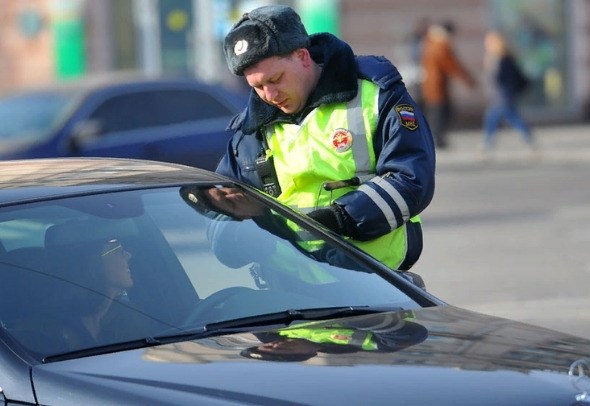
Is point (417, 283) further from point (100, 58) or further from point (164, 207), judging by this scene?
point (100, 58)

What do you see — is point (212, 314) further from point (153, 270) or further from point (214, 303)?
point (153, 270)

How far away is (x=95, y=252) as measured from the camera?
4.29 metres

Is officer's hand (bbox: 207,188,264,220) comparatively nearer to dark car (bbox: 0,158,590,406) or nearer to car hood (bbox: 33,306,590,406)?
dark car (bbox: 0,158,590,406)

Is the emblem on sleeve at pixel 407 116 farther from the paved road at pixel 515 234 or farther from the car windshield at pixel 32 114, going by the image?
the car windshield at pixel 32 114

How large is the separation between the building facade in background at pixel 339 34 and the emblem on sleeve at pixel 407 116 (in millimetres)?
19815

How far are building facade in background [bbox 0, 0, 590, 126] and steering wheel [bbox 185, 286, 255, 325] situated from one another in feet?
67.0

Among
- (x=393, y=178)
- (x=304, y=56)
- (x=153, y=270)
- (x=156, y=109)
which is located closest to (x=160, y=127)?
(x=156, y=109)

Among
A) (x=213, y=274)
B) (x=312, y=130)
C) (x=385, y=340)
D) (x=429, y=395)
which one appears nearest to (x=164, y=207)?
(x=213, y=274)

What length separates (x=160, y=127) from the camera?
43.9 feet

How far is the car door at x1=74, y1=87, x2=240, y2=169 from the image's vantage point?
1306 cm

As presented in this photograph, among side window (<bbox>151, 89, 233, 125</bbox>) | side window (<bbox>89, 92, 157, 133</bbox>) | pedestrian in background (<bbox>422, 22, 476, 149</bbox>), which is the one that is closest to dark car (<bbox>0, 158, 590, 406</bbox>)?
side window (<bbox>89, 92, 157, 133</bbox>)

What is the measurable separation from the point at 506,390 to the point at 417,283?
1.34m

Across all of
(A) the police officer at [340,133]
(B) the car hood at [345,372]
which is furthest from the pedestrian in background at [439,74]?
(B) the car hood at [345,372]

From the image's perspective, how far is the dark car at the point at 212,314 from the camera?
3.55m
